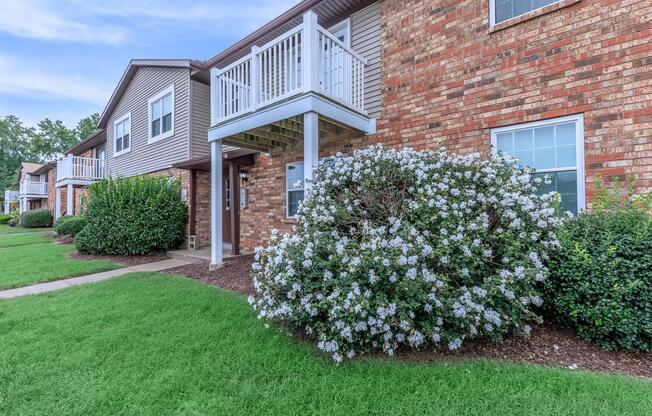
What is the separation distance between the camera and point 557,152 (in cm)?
441

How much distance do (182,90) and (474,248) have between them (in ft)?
36.7

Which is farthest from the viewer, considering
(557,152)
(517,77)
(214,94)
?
(214,94)

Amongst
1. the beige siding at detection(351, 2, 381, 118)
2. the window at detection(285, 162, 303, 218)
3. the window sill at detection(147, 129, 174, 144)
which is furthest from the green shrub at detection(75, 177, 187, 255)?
the beige siding at detection(351, 2, 381, 118)

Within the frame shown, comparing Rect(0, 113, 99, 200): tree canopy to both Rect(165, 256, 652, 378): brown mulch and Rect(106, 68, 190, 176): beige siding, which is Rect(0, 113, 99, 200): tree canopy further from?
Rect(165, 256, 652, 378): brown mulch

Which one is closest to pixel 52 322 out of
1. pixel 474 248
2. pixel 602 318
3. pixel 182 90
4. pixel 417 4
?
pixel 474 248

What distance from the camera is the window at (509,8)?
465 centimetres

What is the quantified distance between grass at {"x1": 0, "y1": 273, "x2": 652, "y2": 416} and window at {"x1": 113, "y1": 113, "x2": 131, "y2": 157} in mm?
12663

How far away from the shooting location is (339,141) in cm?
679

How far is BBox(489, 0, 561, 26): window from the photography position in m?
4.65

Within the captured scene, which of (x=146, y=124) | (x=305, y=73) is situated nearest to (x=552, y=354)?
(x=305, y=73)

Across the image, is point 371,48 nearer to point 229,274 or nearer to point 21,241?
point 229,274

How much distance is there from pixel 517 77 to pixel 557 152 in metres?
1.29

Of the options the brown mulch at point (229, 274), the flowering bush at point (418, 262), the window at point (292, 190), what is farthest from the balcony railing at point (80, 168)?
the flowering bush at point (418, 262)

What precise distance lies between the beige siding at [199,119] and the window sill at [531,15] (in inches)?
361
